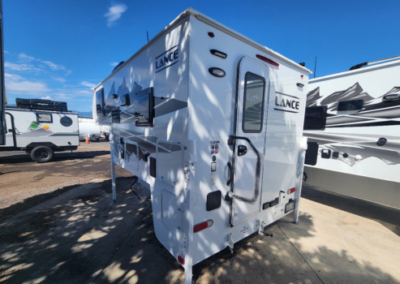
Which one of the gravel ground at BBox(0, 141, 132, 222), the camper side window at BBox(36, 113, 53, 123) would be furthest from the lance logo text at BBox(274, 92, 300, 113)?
the camper side window at BBox(36, 113, 53, 123)

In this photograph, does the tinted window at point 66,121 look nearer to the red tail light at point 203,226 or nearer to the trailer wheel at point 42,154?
the trailer wheel at point 42,154

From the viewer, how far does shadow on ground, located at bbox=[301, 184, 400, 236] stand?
3818 millimetres

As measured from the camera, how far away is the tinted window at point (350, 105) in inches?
140

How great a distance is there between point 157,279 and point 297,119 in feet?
10.8

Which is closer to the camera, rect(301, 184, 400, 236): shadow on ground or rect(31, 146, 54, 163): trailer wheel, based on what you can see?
rect(301, 184, 400, 236): shadow on ground

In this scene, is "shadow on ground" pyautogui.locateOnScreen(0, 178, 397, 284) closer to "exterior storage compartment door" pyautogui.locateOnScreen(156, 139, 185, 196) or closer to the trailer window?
"exterior storage compartment door" pyautogui.locateOnScreen(156, 139, 185, 196)

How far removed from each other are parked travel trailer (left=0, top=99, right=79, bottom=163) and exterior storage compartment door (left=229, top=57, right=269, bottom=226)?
10788 millimetres

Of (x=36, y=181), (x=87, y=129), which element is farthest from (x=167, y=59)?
(x=87, y=129)

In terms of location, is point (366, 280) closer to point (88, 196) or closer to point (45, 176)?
point (88, 196)

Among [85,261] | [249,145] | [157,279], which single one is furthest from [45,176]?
[249,145]

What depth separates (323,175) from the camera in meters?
4.13

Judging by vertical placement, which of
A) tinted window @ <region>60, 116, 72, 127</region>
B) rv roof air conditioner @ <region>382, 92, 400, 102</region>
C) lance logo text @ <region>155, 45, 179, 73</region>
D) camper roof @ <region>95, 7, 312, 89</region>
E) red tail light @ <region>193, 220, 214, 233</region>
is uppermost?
camper roof @ <region>95, 7, 312, 89</region>

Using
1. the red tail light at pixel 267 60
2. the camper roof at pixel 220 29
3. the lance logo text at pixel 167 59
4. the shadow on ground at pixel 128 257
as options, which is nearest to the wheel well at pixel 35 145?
the shadow on ground at pixel 128 257

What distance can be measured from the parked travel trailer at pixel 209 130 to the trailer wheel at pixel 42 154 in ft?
30.2
